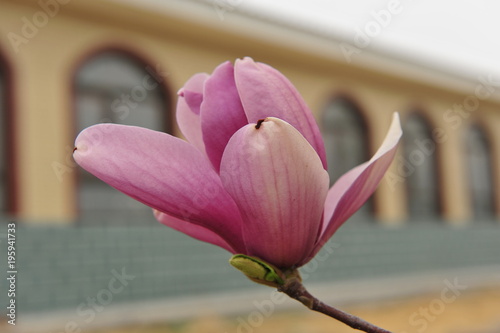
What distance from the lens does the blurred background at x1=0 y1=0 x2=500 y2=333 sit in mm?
5137

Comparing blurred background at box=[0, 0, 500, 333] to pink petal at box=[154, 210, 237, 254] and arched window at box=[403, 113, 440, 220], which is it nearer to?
arched window at box=[403, 113, 440, 220]

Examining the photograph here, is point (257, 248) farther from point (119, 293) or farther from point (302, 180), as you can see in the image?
point (119, 293)

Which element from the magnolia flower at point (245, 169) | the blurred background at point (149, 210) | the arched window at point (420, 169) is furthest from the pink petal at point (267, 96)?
the arched window at point (420, 169)

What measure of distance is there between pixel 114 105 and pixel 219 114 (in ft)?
19.4

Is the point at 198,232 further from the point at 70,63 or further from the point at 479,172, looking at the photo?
the point at 479,172

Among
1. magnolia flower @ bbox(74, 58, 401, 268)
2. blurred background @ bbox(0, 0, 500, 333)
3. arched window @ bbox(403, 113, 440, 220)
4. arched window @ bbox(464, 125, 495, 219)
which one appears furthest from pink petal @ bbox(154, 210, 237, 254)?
arched window @ bbox(464, 125, 495, 219)

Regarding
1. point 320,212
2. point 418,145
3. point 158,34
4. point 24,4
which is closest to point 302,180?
point 320,212

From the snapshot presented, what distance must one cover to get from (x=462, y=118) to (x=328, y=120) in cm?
364

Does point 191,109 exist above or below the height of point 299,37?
above

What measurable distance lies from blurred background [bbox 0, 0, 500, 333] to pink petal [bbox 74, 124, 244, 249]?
14.6ft

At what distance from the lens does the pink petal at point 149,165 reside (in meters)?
0.31

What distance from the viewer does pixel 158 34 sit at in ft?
21.1

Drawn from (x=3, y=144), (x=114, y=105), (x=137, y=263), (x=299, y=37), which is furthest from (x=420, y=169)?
(x=3, y=144)

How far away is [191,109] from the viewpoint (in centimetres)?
40
